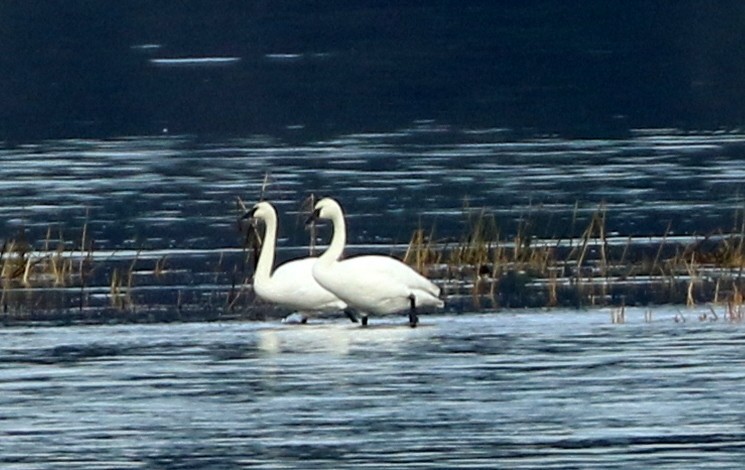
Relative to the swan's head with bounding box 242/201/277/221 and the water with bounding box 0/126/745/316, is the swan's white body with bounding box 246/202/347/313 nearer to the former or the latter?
the water with bounding box 0/126/745/316

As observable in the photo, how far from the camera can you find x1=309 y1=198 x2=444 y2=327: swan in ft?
59.9

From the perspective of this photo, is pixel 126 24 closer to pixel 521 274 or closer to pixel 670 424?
pixel 521 274

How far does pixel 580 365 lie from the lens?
49.6 ft

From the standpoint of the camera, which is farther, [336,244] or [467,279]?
[467,279]

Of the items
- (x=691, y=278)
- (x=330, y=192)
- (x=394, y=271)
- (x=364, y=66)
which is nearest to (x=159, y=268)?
(x=691, y=278)

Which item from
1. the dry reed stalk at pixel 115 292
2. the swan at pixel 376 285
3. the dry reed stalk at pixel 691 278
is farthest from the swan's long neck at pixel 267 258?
the dry reed stalk at pixel 691 278

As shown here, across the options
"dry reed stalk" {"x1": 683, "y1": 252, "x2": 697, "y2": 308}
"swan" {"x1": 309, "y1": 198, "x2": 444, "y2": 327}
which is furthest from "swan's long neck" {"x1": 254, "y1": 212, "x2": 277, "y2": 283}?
"dry reed stalk" {"x1": 683, "y1": 252, "x2": 697, "y2": 308}

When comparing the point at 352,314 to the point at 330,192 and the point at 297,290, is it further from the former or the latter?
the point at 330,192

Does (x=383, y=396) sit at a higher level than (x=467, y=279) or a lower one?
lower

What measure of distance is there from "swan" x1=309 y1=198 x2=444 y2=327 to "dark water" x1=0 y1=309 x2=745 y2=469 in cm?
20

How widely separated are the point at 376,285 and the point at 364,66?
65026mm

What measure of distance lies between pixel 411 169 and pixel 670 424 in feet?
88.3

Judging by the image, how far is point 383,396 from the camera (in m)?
14.0

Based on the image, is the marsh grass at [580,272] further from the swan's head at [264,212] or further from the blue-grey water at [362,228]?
the swan's head at [264,212]
